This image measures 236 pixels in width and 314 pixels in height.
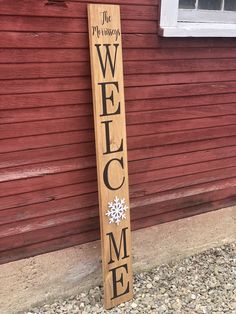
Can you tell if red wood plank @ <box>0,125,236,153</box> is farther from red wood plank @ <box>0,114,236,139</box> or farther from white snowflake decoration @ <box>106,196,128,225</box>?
white snowflake decoration @ <box>106,196,128,225</box>

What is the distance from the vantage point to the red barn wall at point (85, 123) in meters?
2.64

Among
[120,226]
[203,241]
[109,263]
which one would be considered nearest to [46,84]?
[120,226]

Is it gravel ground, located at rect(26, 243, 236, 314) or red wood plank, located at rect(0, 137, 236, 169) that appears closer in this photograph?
red wood plank, located at rect(0, 137, 236, 169)

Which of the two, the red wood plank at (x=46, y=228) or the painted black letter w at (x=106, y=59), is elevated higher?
the painted black letter w at (x=106, y=59)

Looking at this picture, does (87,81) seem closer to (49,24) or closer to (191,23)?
(49,24)

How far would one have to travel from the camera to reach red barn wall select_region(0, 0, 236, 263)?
2.64m

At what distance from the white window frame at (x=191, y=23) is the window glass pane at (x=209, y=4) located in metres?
0.04

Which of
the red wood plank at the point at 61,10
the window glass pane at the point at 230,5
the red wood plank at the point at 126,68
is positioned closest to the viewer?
the red wood plank at the point at 61,10

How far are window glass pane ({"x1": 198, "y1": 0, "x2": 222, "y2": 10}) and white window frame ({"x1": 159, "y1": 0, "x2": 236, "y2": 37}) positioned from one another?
0.04 metres

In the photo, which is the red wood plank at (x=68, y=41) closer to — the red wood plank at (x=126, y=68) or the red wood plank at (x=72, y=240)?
the red wood plank at (x=126, y=68)

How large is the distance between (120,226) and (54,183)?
0.54 metres

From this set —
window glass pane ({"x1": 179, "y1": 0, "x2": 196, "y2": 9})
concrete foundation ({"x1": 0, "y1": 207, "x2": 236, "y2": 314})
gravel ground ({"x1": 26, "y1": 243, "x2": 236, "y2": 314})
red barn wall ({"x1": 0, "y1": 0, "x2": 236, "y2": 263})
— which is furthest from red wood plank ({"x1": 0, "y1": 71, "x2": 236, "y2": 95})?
gravel ground ({"x1": 26, "y1": 243, "x2": 236, "y2": 314})

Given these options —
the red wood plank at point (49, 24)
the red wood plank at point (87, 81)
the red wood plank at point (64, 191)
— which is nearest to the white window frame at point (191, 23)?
the red wood plank at point (49, 24)

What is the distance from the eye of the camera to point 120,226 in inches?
118
